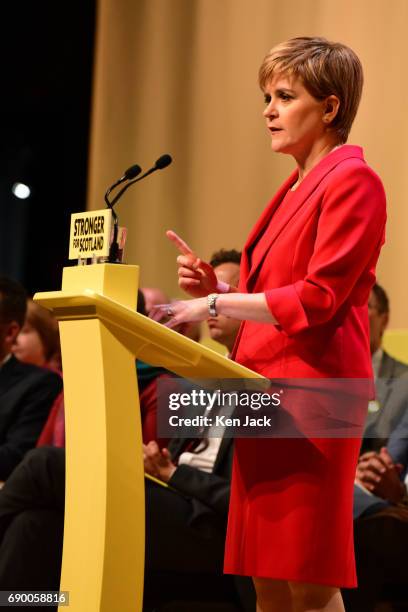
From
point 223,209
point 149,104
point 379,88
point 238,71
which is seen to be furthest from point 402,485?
point 149,104

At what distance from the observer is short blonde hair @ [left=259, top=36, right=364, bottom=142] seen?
1688mm

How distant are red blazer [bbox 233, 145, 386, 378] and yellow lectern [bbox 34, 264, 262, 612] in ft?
0.54

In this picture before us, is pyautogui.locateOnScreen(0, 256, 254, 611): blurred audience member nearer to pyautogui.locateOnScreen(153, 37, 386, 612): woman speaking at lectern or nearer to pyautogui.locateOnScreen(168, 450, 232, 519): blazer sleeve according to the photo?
pyautogui.locateOnScreen(168, 450, 232, 519): blazer sleeve

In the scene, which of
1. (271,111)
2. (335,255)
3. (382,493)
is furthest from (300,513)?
(382,493)

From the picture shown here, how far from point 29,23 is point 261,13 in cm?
160

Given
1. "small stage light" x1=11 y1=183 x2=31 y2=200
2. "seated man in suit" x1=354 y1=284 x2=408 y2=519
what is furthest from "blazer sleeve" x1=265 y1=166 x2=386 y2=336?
"small stage light" x1=11 y1=183 x2=31 y2=200

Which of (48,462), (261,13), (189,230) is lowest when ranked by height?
(48,462)

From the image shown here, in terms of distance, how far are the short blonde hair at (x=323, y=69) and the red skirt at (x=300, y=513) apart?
1.98 feet

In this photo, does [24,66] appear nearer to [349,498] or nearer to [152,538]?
[152,538]

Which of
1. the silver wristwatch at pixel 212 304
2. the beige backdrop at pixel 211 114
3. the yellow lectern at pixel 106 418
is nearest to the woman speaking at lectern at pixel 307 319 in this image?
the silver wristwatch at pixel 212 304

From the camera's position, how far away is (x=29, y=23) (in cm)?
542

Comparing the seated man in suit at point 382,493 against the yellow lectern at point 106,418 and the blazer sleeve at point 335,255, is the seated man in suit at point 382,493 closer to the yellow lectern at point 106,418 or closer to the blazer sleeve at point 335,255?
the blazer sleeve at point 335,255

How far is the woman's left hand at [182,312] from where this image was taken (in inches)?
63.1

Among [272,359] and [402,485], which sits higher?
[272,359]
